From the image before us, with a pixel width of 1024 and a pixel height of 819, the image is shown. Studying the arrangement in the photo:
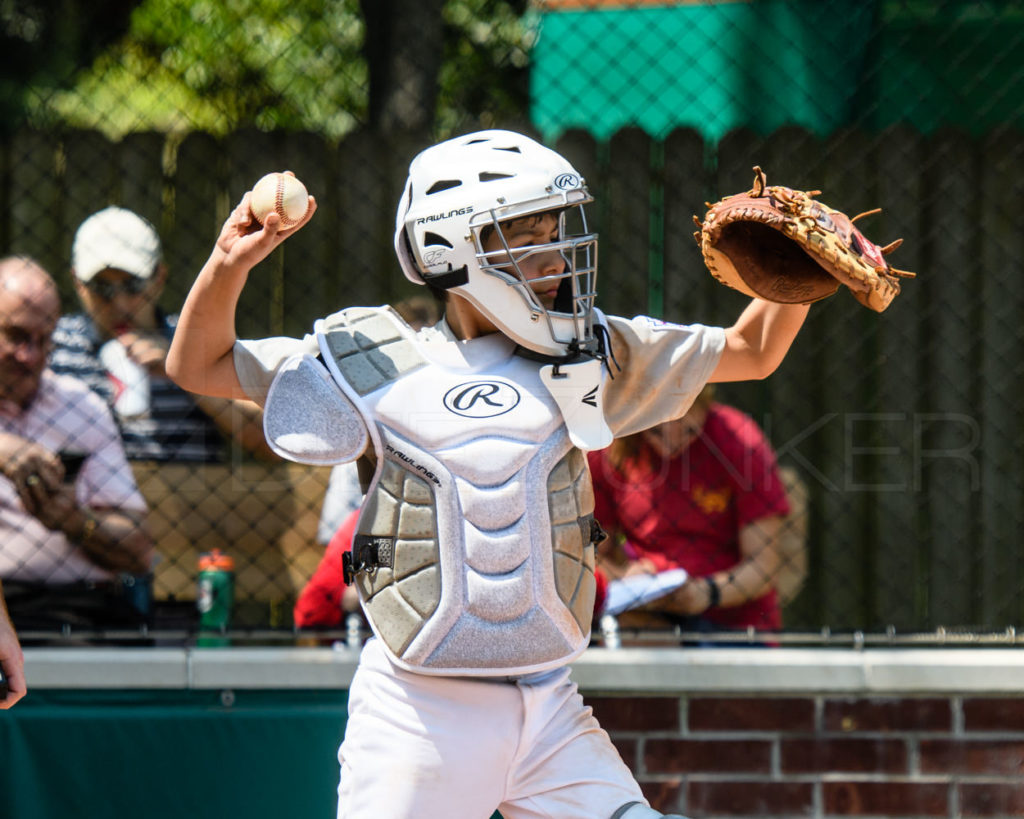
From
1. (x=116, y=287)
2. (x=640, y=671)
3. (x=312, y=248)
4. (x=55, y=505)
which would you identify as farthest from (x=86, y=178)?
(x=640, y=671)

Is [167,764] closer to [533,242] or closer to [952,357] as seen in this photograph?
[533,242]

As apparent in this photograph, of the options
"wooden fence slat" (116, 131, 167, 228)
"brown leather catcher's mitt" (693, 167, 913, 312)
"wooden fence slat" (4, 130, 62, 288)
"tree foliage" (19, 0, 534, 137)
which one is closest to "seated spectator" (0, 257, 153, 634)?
"wooden fence slat" (4, 130, 62, 288)

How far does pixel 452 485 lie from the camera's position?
97.2 inches

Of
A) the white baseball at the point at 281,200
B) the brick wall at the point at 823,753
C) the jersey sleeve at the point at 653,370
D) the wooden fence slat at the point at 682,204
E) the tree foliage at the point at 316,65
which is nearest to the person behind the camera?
the white baseball at the point at 281,200

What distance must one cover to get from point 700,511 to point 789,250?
140 cm

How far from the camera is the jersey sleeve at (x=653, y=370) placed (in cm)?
271

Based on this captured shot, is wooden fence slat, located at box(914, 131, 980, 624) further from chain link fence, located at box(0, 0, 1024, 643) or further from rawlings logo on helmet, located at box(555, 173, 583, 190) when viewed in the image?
rawlings logo on helmet, located at box(555, 173, 583, 190)

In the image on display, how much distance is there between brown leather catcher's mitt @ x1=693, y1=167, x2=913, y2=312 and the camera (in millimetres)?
2381

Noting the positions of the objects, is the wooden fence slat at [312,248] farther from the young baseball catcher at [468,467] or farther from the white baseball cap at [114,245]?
the young baseball catcher at [468,467]

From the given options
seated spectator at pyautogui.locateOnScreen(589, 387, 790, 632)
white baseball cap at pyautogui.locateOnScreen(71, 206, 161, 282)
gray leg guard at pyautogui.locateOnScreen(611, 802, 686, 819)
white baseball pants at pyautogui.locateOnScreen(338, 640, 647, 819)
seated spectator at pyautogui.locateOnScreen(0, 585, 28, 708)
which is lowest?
gray leg guard at pyautogui.locateOnScreen(611, 802, 686, 819)

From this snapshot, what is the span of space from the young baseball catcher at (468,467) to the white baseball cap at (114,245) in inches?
59.0

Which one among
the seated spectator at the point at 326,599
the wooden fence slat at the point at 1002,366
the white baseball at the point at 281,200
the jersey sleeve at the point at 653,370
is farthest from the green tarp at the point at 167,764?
the wooden fence slat at the point at 1002,366

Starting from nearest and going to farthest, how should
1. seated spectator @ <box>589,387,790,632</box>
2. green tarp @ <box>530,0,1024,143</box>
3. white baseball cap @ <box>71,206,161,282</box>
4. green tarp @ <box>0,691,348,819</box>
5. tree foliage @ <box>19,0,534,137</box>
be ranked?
green tarp @ <box>0,691,348,819</box> < seated spectator @ <box>589,387,790,632</box> < white baseball cap @ <box>71,206,161,282</box> < green tarp @ <box>530,0,1024,143</box> < tree foliage @ <box>19,0,534,137</box>

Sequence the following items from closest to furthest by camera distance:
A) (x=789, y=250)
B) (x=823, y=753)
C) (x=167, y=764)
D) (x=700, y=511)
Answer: (x=789, y=250) → (x=167, y=764) → (x=823, y=753) → (x=700, y=511)
